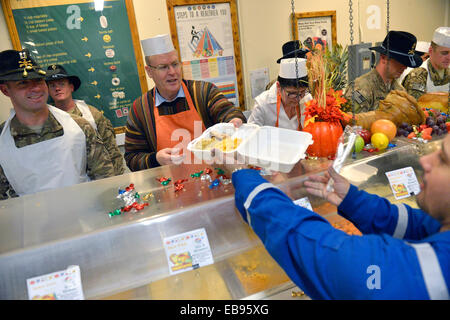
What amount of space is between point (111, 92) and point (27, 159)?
6.47 feet

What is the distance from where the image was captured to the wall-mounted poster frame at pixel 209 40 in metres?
4.01

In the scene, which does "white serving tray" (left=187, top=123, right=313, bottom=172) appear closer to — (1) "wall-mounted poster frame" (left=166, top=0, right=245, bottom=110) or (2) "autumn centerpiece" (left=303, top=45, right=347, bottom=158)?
(2) "autumn centerpiece" (left=303, top=45, right=347, bottom=158)

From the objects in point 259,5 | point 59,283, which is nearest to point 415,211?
point 59,283

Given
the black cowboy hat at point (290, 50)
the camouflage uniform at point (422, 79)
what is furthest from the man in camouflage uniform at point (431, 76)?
the black cowboy hat at point (290, 50)

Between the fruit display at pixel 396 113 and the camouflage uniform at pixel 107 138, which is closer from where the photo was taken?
the fruit display at pixel 396 113

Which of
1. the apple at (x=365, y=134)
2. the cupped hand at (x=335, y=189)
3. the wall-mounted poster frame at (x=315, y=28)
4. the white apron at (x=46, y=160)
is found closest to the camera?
the cupped hand at (x=335, y=189)

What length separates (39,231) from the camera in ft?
4.48

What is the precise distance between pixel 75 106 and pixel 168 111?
1.61 meters

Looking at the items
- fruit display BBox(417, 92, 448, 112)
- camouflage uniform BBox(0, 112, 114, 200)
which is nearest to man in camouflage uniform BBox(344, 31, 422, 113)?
fruit display BBox(417, 92, 448, 112)

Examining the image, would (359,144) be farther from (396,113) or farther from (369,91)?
(369,91)

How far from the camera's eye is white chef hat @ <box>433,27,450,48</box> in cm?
349

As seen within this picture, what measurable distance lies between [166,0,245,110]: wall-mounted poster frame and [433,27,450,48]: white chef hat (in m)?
2.49

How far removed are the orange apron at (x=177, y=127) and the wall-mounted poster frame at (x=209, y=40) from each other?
71.0 inches

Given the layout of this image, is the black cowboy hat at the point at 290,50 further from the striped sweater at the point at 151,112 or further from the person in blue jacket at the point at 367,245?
the person in blue jacket at the point at 367,245
